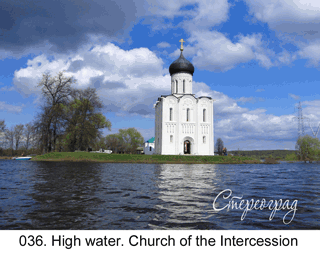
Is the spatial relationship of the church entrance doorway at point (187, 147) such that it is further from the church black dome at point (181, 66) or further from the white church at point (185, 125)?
the church black dome at point (181, 66)

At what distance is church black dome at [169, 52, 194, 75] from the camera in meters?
53.4

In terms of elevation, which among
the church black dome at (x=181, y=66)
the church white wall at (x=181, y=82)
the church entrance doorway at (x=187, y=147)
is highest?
the church black dome at (x=181, y=66)

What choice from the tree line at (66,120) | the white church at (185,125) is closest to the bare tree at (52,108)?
the tree line at (66,120)

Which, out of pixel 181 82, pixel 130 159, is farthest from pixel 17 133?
pixel 181 82

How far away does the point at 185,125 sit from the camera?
50875 millimetres

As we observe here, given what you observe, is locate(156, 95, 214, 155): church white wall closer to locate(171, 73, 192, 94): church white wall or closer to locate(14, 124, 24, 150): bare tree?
locate(171, 73, 192, 94): church white wall

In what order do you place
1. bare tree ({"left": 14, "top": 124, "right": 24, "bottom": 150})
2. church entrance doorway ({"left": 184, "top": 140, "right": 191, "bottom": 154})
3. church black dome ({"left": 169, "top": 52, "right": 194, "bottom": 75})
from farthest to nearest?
bare tree ({"left": 14, "top": 124, "right": 24, "bottom": 150}) → church black dome ({"left": 169, "top": 52, "right": 194, "bottom": 75}) → church entrance doorway ({"left": 184, "top": 140, "right": 191, "bottom": 154})

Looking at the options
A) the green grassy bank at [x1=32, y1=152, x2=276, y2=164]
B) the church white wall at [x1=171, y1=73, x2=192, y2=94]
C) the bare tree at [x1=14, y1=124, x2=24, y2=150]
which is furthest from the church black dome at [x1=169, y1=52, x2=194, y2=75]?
the bare tree at [x1=14, y1=124, x2=24, y2=150]

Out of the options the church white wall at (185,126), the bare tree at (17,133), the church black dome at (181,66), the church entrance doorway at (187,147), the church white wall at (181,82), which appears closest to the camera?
the church white wall at (185,126)

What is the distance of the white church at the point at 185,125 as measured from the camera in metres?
50.2

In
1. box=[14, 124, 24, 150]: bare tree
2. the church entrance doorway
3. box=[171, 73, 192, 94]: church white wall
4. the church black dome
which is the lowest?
the church entrance doorway
